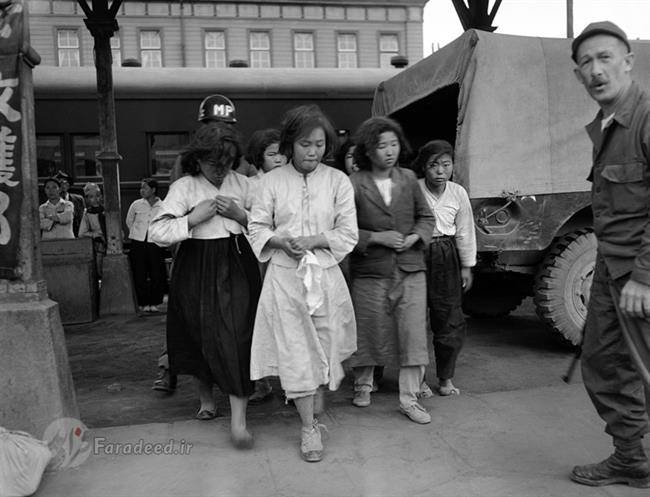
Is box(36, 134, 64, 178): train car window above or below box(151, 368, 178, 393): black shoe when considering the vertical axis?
above

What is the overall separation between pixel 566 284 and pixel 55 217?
5.82m

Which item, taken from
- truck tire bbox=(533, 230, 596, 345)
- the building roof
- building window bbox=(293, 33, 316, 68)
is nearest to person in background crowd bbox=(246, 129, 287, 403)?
truck tire bbox=(533, 230, 596, 345)

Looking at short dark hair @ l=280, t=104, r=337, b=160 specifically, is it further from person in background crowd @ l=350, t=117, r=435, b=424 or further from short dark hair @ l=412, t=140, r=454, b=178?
short dark hair @ l=412, t=140, r=454, b=178

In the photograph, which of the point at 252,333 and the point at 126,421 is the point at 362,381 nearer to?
the point at 252,333

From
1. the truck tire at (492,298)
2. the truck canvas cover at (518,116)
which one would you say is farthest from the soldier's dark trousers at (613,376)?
the truck tire at (492,298)

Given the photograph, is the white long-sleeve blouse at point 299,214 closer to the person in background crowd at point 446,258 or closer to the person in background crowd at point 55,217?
the person in background crowd at point 446,258

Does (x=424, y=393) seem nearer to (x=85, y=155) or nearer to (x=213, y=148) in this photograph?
(x=213, y=148)

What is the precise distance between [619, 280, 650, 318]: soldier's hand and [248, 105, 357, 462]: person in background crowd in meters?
1.29

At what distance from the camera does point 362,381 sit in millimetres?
3877

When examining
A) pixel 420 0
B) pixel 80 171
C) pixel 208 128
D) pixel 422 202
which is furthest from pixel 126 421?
pixel 420 0

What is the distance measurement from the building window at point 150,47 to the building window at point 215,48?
2.01 meters

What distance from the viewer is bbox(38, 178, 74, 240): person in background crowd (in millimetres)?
7730

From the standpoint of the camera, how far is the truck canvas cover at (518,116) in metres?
4.80

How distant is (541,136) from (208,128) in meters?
2.69
